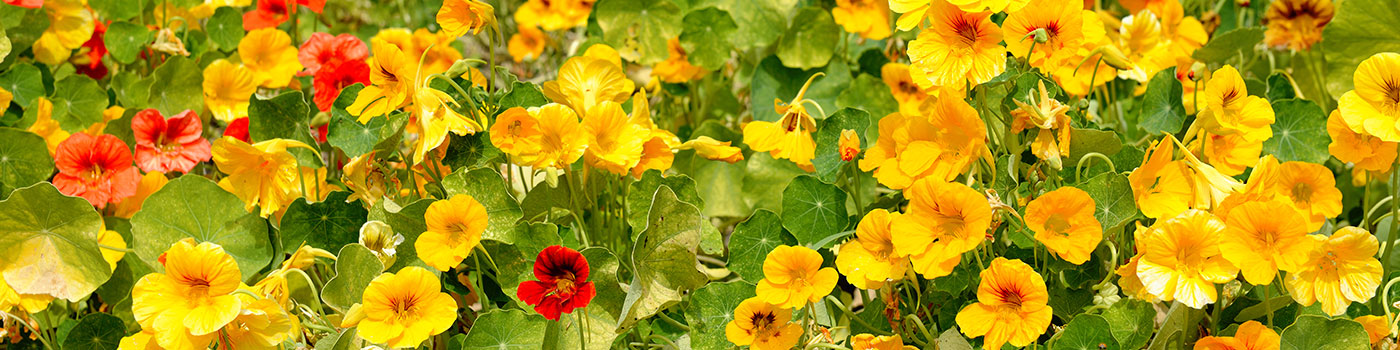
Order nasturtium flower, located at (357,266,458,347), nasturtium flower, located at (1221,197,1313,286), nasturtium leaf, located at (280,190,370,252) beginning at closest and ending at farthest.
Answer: nasturtium flower, located at (1221,197,1313,286) → nasturtium flower, located at (357,266,458,347) → nasturtium leaf, located at (280,190,370,252)

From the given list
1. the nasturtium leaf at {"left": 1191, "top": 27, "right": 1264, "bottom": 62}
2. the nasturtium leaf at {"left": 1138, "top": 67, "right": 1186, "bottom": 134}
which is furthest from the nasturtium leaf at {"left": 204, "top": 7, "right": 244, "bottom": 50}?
the nasturtium leaf at {"left": 1191, "top": 27, "right": 1264, "bottom": 62}

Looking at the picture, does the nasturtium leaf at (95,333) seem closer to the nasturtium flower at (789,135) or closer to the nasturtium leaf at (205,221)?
the nasturtium leaf at (205,221)

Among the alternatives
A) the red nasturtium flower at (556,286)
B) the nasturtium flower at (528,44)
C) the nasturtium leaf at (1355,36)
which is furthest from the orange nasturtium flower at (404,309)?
the nasturtium leaf at (1355,36)

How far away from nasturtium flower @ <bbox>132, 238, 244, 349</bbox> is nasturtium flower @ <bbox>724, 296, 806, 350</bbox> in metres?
0.56

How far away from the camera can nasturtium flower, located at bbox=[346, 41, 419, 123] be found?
1.32 metres

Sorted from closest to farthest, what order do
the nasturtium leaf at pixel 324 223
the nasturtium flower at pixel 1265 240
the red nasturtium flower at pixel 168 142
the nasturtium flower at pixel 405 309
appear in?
the nasturtium flower at pixel 1265 240, the nasturtium flower at pixel 405 309, the nasturtium leaf at pixel 324 223, the red nasturtium flower at pixel 168 142

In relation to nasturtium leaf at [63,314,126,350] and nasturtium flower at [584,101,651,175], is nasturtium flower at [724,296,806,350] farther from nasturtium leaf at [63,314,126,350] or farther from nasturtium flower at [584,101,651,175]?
nasturtium leaf at [63,314,126,350]

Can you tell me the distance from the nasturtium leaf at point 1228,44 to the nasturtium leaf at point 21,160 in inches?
77.7

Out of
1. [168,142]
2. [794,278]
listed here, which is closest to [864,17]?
[794,278]

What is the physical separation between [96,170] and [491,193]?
0.76 m

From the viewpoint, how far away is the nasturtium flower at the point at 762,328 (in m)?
1.27

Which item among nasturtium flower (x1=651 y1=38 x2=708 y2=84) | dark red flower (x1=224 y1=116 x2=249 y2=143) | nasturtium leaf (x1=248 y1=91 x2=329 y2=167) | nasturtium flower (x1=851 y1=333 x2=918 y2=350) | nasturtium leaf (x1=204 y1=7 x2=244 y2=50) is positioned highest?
nasturtium flower (x1=851 y1=333 x2=918 y2=350)

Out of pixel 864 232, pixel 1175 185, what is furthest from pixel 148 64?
pixel 1175 185

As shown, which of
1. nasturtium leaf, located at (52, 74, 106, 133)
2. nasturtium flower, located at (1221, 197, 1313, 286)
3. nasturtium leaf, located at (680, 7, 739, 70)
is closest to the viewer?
nasturtium flower, located at (1221, 197, 1313, 286)
